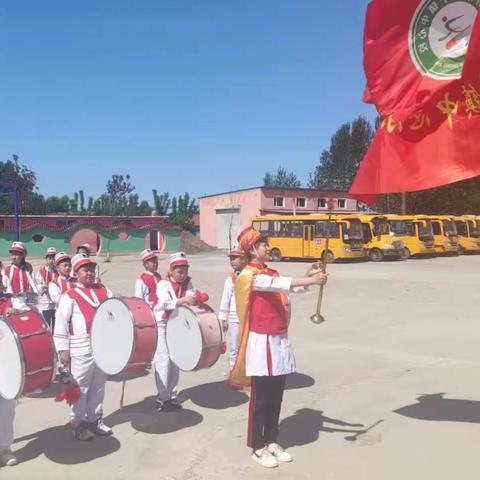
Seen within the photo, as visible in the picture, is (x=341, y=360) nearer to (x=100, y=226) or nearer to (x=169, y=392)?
(x=169, y=392)

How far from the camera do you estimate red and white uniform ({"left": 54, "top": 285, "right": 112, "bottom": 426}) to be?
178 inches

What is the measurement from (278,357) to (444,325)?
662 cm

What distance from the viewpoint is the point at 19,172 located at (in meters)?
54.8

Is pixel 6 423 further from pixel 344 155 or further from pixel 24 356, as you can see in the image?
pixel 344 155

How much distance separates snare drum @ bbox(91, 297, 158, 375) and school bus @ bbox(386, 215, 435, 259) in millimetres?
24505

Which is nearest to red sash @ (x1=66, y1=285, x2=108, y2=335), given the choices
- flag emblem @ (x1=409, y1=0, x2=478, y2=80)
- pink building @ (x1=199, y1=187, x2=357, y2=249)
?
flag emblem @ (x1=409, y1=0, x2=478, y2=80)

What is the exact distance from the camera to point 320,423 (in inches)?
194

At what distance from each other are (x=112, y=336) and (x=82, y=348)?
13.4 inches

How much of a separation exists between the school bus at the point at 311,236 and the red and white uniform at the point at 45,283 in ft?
56.6

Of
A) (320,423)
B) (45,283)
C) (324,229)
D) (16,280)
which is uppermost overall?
(324,229)

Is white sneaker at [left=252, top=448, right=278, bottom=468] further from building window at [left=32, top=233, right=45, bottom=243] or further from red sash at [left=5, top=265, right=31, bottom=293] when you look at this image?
building window at [left=32, top=233, right=45, bottom=243]

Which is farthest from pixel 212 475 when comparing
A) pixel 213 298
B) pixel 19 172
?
pixel 19 172

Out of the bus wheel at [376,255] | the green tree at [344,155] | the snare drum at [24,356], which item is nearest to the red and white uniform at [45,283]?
the snare drum at [24,356]

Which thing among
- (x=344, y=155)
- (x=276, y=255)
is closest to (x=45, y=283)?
(x=276, y=255)
